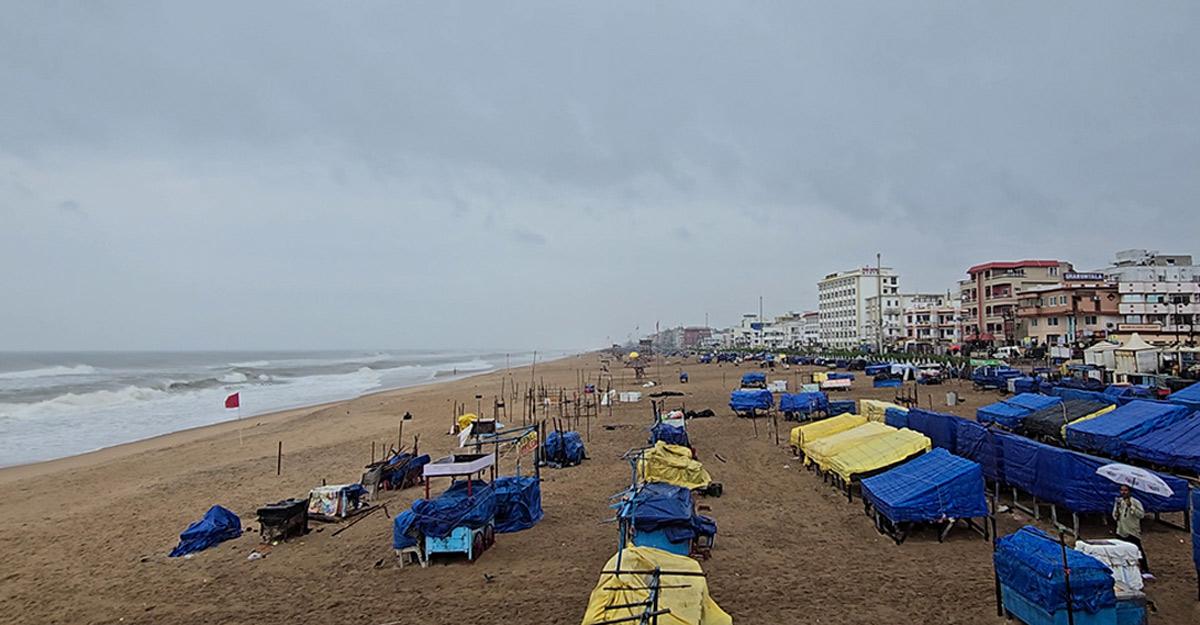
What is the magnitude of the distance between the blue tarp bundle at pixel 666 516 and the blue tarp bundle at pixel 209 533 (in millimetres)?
9411

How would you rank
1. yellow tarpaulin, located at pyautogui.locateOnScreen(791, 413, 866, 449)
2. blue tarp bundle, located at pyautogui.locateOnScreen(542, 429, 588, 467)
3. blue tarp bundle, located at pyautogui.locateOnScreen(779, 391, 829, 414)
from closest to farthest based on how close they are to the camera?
1. yellow tarpaulin, located at pyautogui.locateOnScreen(791, 413, 866, 449)
2. blue tarp bundle, located at pyautogui.locateOnScreen(542, 429, 588, 467)
3. blue tarp bundle, located at pyautogui.locateOnScreen(779, 391, 829, 414)

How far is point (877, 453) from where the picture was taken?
15977 millimetres

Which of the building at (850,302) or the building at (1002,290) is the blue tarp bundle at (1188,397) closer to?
the building at (1002,290)

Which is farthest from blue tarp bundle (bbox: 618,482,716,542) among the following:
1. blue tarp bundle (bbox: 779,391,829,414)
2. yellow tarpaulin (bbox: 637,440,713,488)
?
blue tarp bundle (bbox: 779,391,829,414)

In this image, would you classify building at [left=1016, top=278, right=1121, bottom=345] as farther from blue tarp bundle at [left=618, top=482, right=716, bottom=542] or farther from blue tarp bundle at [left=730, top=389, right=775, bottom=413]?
blue tarp bundle at [left=618, top=482, right=716, bottom=542]

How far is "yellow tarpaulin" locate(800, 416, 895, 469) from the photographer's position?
17.4 meters

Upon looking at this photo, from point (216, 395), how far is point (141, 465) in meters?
36.2

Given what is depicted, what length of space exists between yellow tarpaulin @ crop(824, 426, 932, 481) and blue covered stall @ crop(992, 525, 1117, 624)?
653 cm

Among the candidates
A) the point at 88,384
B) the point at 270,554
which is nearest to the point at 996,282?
the point at 270,554

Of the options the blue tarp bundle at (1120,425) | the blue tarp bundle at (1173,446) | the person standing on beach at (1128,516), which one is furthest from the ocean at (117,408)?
the blue tarp bundle at (1173,446)

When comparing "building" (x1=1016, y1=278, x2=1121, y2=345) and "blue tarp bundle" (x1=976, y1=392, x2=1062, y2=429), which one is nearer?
"blue tarp bundle" (x1=976, y1=392, x2=1062, y2=429)

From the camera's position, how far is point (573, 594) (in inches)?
414

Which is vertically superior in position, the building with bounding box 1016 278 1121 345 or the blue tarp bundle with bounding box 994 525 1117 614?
the building with bounding box 1016 278 1121 345

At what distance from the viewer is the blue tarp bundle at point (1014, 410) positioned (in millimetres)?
24484
